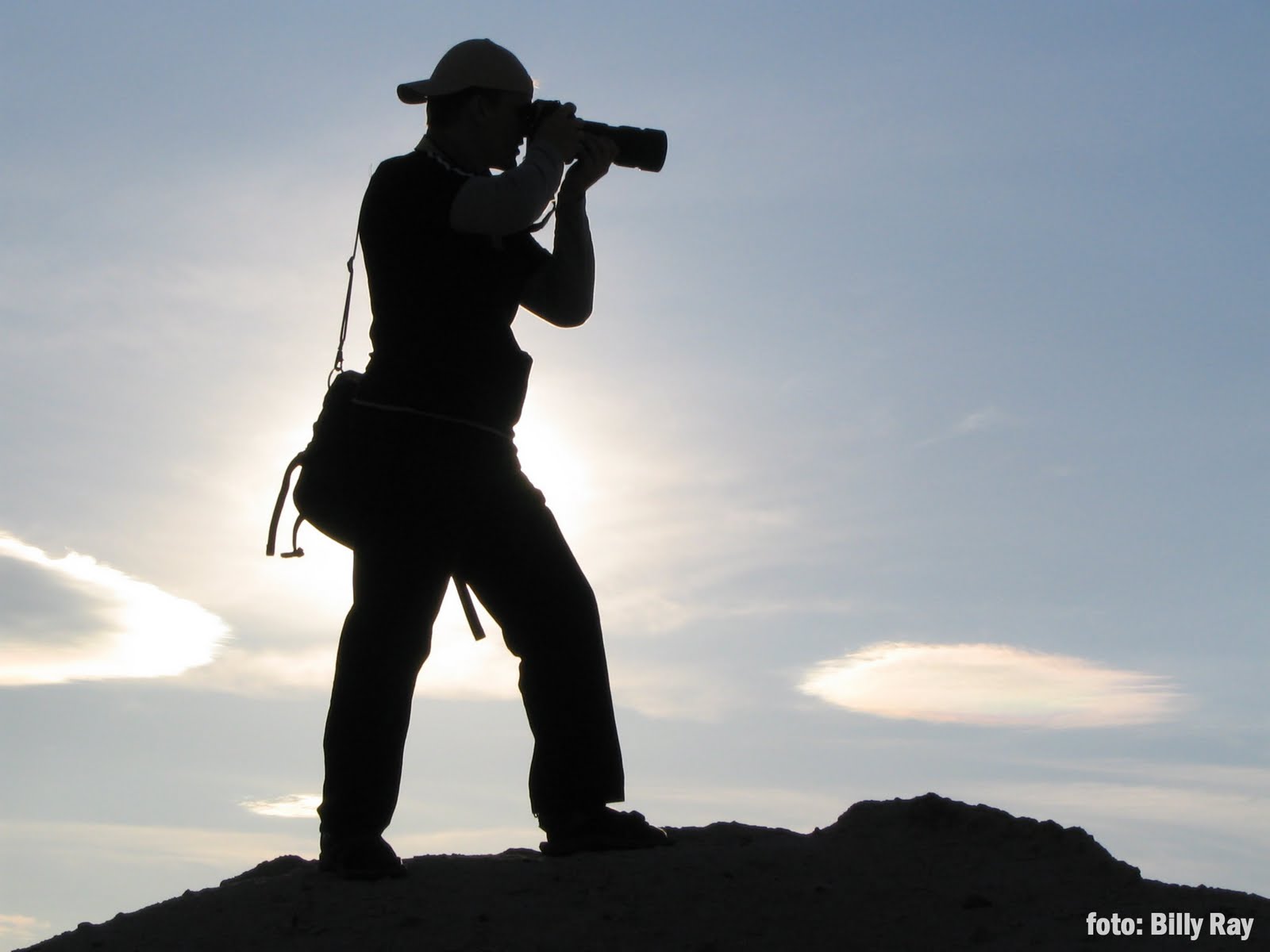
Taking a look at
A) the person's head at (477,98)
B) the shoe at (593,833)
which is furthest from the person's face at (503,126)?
the shoe at (593,833)

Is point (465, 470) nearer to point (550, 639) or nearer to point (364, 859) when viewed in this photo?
point (550, 639)

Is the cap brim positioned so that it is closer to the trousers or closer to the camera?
the camera

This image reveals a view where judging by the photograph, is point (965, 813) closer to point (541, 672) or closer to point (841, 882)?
point (841, 882)

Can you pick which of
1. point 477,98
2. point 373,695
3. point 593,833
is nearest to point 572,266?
point 477,98

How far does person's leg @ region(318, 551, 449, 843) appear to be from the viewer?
4.57 metres

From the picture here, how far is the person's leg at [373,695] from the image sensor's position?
4566mm

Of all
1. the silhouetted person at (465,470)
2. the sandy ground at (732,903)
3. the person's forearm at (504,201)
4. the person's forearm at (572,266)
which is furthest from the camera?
the person's forearm at (572,266)

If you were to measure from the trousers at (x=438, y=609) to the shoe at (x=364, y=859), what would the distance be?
0.03 m

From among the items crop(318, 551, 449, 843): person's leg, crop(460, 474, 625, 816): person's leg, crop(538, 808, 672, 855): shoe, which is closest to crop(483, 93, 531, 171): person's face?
crop(460, 474, 625, 816): person's leg

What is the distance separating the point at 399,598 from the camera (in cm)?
462

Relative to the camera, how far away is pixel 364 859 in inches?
179

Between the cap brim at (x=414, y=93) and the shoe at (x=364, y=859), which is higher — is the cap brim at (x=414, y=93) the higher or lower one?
the higher one

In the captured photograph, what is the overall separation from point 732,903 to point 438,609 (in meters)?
1.25

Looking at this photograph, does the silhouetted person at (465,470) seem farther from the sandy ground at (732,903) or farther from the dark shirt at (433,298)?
the sandy ground at (732,903)
